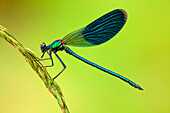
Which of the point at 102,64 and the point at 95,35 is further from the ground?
the point at 95,35

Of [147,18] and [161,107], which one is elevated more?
[147,18]

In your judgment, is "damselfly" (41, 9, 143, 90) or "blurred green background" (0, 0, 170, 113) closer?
"damselfly" (41, 9, 143, 90)

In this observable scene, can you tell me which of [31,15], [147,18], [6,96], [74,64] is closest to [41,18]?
[31,15]

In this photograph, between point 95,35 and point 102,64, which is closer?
point 95,35

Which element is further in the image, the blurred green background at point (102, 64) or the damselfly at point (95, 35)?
the blurred green background at point (102, 64)

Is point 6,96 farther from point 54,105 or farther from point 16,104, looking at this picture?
point 54,105

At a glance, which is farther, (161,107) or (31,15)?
(31,15)

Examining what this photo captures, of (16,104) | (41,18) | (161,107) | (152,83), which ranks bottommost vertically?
(161,107)

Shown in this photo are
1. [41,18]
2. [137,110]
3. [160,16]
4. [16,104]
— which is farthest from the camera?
[41,18]
